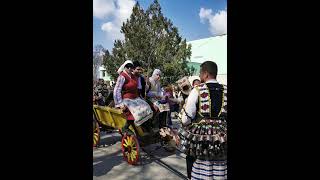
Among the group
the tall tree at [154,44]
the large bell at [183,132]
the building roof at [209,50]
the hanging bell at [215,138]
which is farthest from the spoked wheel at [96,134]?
the building roof at [209,50]

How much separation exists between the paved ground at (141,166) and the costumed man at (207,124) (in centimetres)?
184

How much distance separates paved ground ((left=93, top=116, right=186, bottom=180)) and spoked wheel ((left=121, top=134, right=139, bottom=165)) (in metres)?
0.11

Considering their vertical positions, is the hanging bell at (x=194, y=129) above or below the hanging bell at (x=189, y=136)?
above

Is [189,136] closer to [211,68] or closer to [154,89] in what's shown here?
[211,68]

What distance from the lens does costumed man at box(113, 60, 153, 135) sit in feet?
17.9

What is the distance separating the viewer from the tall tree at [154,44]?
869 inches

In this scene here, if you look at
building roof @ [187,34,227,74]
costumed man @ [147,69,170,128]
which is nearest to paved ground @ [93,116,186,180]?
costumed man @ [147,69,170,128]

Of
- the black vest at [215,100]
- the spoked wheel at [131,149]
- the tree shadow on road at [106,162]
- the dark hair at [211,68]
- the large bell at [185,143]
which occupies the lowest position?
the tree shadow on road at [106,162]

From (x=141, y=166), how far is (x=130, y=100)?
1.18 m

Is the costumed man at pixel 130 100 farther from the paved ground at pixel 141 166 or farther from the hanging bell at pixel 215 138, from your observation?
the hanging bell at pixel 215 138

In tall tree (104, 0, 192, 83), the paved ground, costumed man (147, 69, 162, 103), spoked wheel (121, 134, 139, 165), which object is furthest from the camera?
tall tree (104, 0, 192, 83)

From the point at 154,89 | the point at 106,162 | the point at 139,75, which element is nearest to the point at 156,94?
the point at 154,89

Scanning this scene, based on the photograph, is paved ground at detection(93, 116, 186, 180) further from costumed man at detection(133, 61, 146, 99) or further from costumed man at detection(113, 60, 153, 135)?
costumed man at detection(133, 61, 146, 99)

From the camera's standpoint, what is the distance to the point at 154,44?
2275 cm
